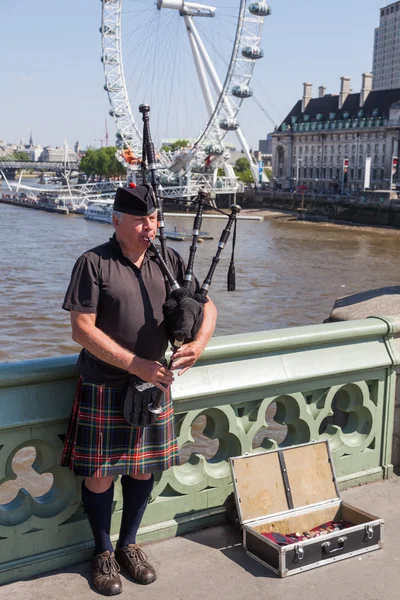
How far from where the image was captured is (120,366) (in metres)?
2.36

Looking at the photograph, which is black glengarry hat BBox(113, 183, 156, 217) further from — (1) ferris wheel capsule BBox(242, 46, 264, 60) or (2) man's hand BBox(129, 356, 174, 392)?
(1) ferris wheel capsule BBox(242, 46, 264, 60)

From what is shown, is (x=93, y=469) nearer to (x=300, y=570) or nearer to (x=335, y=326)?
(x=300, y=570)

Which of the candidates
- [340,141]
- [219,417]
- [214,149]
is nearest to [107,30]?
[214,149]

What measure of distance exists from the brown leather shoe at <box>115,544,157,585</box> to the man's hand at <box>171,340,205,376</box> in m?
0.64

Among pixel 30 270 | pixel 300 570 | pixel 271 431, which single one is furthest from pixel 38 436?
pixel 30 270

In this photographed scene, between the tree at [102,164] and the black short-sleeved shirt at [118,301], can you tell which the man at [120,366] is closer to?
the black short-sleeved shirt at [118,301]

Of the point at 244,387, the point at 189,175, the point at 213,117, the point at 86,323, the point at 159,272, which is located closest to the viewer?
the point at 86,323

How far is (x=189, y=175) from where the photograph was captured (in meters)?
71.7

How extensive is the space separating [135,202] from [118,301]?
1.01ft

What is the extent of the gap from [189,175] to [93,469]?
7015cm

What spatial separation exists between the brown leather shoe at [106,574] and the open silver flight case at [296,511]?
49cm

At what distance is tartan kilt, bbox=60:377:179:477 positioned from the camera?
8.13 feet

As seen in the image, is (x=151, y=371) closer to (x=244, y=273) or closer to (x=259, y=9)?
(x=244, y=273)

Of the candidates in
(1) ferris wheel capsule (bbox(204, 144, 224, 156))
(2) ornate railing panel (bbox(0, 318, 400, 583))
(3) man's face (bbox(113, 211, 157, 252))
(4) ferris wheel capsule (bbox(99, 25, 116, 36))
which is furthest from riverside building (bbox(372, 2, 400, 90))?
(3) man's face (bbox(113, 211, 157, 252))
